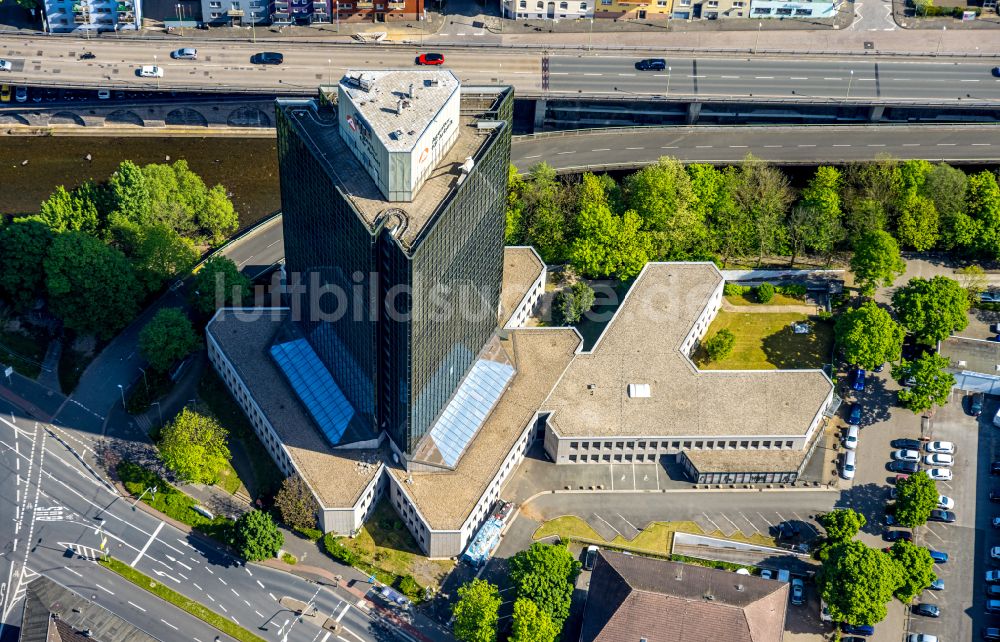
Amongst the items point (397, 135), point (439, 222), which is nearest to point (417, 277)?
point (439, 222)

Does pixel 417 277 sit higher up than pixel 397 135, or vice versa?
pixel 397 135

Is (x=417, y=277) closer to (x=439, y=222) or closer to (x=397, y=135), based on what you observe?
(x=439, y=222)

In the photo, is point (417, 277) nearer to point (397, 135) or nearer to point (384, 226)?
point (384, 226)

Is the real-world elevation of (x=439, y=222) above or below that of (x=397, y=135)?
below

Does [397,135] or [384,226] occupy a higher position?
[397,135]
